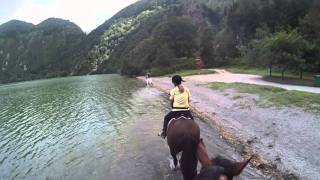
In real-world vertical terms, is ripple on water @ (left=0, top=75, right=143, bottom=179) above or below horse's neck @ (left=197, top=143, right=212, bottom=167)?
below

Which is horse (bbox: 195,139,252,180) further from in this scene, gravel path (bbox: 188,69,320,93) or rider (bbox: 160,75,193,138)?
gravel path (bbox: 188,69,320,93)

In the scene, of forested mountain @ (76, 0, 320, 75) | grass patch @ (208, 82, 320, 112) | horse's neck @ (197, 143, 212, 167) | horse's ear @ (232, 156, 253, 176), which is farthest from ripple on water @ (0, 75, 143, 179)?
forested mountain @ (76, 0, 320, 75)

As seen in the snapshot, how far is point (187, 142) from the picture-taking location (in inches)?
480

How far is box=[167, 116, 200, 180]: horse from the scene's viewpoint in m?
12.2

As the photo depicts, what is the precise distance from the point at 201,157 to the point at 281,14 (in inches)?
3101

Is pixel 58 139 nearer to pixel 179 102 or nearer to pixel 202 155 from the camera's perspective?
pixel 179 102

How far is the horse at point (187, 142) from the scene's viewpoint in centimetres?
1217

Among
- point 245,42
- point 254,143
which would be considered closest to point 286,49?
point 254,143

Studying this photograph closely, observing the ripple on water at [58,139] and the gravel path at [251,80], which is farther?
the gravel path at [251,80]

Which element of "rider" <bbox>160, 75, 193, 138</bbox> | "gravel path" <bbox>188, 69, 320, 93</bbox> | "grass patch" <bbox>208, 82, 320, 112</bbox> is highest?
"rider" <bbox>160, 75, 193, 138</bbox>

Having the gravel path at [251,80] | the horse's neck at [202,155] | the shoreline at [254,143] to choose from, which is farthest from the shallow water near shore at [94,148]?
the gravel path at [251,80]

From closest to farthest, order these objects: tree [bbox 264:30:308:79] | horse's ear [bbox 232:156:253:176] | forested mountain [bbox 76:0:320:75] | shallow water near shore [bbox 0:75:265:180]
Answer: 1. horse's ear [bbox 232:156:253:176]
2. shallow water near shore [bbox 0:75:265:180]
3. tree [bbox 264:30:308:79]
4. forested mountain [bbox 76:0:320:75]

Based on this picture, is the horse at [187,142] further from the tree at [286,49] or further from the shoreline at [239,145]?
the tree at [286,49]

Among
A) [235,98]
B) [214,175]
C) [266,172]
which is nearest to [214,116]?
[235,98]
